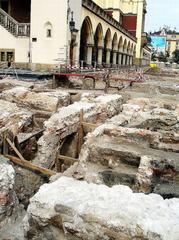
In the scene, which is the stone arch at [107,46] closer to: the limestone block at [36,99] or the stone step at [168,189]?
the limestone block at [36,99]

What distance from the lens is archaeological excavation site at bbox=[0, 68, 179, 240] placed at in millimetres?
3879

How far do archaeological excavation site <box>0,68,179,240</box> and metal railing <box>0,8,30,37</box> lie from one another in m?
6.11

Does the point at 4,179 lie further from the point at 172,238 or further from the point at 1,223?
the point at 172,238

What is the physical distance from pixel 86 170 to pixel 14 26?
18.3m

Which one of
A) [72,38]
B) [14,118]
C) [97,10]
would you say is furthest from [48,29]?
[14,118]

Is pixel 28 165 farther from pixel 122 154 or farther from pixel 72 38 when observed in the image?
pixel 72 38

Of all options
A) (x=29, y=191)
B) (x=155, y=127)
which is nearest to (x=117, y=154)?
(x=29, y=191)

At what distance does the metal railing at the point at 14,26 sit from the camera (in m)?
22.8

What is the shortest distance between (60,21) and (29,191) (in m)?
15.0

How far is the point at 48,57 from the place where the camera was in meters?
21.7

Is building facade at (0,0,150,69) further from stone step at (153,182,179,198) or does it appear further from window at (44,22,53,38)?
stone step at (153,182,179,198)

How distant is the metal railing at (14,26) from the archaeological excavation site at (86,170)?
611 centimetres

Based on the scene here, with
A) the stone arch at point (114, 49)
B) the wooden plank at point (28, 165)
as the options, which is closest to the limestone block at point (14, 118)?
the wooden plank at point (28, 165)

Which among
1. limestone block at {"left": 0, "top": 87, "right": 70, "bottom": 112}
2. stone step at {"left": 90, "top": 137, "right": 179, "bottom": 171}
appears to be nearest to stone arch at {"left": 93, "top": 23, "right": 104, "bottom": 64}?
limestone block at {"left": 0, "top": 87, "right": 70, "bottom": 112}
